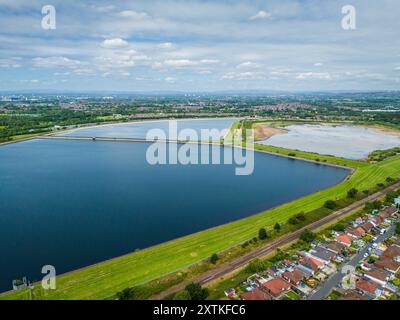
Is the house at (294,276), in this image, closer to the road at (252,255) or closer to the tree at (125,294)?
the road at (252,255)

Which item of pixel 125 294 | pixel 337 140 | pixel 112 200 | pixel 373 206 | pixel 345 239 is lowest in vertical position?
pixel 125 294

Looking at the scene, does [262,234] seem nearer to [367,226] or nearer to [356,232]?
[356,232]

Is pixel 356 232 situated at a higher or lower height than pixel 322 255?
higher

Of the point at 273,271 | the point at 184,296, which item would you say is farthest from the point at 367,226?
the point at 184,296

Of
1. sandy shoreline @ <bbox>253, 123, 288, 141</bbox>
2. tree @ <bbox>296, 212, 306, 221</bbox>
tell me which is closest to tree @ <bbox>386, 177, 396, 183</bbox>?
tree @ <bbox>296, 212, 306, 221</bbox>

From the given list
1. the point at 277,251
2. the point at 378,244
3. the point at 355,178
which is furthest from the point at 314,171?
the point at 277,251

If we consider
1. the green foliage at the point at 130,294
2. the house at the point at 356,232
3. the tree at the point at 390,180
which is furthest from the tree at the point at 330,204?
the green foliage at the point at 130,294
